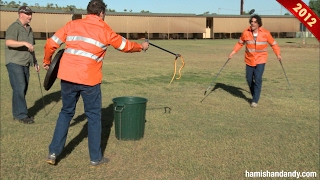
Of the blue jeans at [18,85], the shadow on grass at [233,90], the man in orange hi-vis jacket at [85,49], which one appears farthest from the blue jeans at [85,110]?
the shadow on grass at [233,90]

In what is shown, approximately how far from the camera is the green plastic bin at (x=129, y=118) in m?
5.48

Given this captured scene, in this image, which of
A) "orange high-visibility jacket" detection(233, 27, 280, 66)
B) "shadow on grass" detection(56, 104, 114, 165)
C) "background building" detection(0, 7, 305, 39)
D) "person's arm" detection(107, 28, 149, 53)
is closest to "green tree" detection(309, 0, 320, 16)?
"background building" detection(0, 7, 305, 39)

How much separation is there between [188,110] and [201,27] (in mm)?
51637

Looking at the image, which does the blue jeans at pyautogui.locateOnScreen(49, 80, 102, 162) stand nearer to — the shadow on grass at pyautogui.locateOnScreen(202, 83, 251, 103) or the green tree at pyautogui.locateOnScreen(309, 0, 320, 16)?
the shadow on grass at pyautogui.locateOnScreen(202, 83, 251, 103)

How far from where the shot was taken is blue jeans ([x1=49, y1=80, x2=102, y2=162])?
4445 millimetres

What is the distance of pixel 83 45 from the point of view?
4.27 metres

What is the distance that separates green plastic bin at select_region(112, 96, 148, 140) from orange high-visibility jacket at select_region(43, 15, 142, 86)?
117 centimetres

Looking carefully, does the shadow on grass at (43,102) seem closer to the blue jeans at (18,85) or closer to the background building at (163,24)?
the blue jeans at (18,85)

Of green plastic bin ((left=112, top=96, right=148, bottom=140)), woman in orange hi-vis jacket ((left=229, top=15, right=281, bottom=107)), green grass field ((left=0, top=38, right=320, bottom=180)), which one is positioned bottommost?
green grass field ((left=0, top=38, right=320, bottom=180))

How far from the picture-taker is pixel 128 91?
34.4ft

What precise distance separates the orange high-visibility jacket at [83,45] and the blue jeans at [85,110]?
0.45ft

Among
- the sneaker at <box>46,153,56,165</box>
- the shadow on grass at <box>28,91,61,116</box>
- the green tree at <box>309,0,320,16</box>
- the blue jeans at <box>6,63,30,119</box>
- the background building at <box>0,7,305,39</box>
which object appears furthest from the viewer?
the green tree at <box>309,0,320,16</box>

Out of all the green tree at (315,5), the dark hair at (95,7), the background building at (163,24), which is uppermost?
the green tree at (315,5)

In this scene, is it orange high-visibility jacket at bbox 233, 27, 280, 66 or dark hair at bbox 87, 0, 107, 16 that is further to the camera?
orange high-visibility jacket at bbox 233, 27, 280, 66
